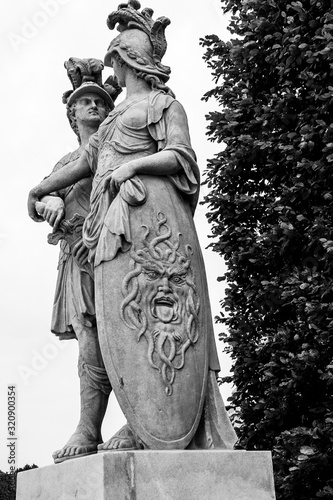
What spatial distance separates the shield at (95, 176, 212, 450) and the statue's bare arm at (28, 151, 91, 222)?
0.88m

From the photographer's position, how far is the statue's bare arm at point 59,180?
6754 mm

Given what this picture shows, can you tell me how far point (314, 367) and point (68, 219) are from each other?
5493mm

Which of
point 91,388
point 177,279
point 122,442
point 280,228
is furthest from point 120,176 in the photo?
point 280,228

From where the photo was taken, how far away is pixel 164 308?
5762 mm

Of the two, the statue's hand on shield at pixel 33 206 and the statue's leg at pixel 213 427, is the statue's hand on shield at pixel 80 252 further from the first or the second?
the statue's leg at pixel 213 427

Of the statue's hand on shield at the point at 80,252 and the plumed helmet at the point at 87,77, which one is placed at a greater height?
the plumed helmet at the point at 87,77

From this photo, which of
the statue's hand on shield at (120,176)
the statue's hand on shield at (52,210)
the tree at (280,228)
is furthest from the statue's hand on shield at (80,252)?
the tree at (280,228)

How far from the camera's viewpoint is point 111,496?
505 centimetres

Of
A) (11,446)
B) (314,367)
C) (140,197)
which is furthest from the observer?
(11,446)

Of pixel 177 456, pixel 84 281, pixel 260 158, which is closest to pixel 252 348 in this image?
pixel 260 158

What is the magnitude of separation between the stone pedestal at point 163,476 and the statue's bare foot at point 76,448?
0.84 ft

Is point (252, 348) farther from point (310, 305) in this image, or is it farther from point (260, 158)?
point (260, 158)

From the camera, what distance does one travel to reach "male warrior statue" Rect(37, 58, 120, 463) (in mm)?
6344

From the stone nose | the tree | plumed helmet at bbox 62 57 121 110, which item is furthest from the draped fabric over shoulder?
the tree
